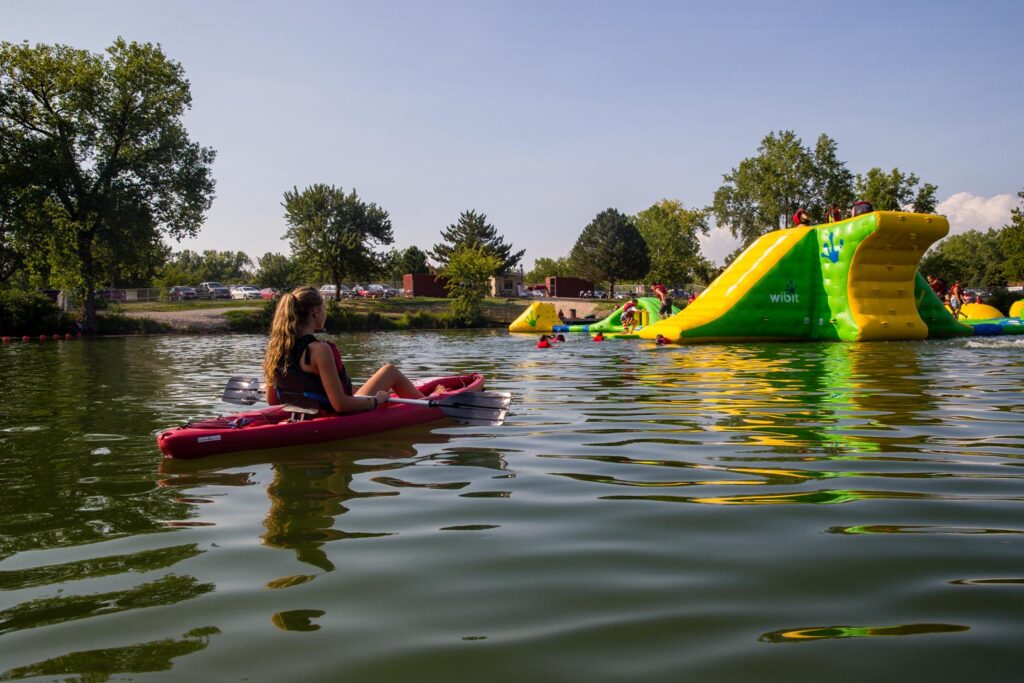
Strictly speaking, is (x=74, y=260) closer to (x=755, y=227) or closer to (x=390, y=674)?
(x=390, y=674)

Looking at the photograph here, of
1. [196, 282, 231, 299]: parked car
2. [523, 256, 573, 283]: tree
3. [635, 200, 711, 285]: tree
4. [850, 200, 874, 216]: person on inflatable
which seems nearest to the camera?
[850, 200, 874, 216]: person on inflatable

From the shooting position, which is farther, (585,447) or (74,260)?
(74,260)

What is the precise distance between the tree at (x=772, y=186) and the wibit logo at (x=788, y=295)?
4801 centimetres

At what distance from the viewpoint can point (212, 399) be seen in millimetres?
10414

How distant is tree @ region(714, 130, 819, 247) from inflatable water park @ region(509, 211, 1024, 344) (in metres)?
47.4

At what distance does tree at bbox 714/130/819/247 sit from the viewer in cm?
6556

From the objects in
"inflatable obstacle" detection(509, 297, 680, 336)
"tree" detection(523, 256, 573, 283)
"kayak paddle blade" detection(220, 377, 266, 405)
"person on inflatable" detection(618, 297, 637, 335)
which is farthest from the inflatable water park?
"tree" detection(523, 256, 573, 283)

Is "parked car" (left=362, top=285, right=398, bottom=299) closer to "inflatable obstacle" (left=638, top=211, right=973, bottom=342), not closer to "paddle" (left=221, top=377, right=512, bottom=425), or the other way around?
"inflatable obstacle" (left=638, top=211, right=973, bottom=342)

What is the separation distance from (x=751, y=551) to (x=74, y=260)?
133 ft

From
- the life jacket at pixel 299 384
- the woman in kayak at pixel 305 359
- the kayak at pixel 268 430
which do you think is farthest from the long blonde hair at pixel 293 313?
the kayak at pixel 268 430

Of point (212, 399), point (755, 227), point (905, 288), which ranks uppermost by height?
point (755, 227)

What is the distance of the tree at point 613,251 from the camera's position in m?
88.6

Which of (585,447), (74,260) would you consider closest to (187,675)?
(585,447)

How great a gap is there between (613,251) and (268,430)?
8394 centimetres
